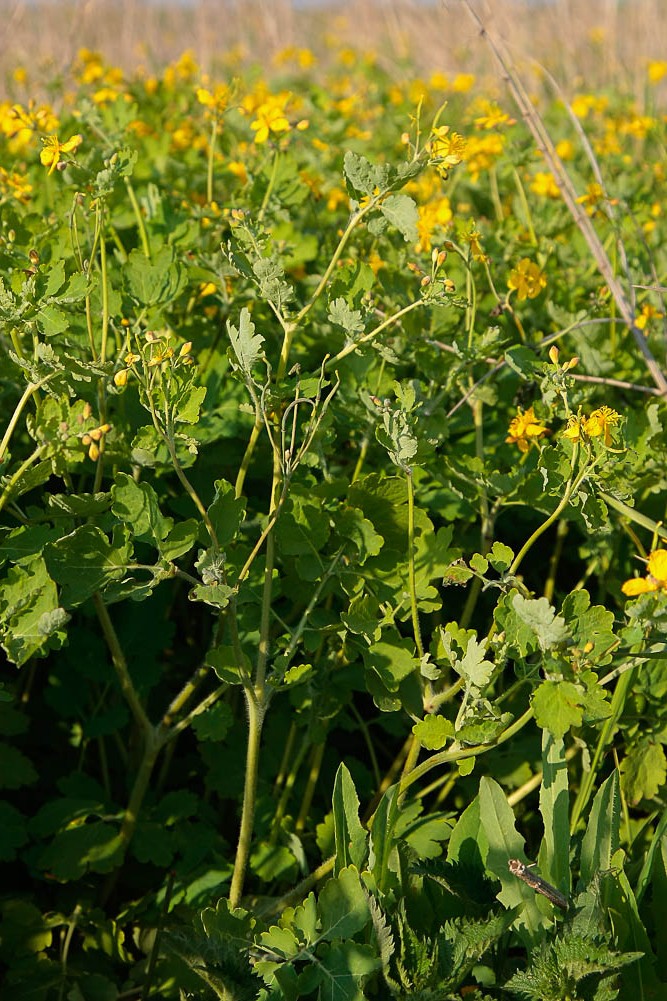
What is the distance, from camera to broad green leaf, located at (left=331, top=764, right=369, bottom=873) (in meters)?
1.64

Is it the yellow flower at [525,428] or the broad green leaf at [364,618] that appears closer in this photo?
the broad green leaf at [364,618]

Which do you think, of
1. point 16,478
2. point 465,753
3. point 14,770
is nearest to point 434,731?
point 465,753

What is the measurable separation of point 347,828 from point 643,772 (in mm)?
583

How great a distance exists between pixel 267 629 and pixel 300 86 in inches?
147

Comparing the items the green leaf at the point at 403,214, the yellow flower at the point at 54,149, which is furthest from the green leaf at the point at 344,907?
the yellow flower at the point at 54,149

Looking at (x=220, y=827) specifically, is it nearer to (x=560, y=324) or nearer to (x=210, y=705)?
(x=210, y=705)

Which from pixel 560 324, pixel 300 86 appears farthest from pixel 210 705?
pixel 300 86

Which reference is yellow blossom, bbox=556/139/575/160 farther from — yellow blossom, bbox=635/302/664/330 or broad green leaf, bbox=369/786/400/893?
broad green leaf, bbox=369/786/400/893

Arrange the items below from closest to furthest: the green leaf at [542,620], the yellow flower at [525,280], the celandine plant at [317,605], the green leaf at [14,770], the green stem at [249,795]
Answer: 1. the green leaf at [542,620]
2. the celandine plant at [317,605]
3. the green stem at [249,795]
4. the green leaf at [14,770]
5. the yellow flower at [525,280]

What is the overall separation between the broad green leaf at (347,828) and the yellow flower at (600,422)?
66 centimetres

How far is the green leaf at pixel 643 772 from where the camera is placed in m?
1.88

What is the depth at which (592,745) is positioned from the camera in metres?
1.93

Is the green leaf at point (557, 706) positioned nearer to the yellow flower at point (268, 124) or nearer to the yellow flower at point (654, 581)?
the yellow flower at point (654, 581)

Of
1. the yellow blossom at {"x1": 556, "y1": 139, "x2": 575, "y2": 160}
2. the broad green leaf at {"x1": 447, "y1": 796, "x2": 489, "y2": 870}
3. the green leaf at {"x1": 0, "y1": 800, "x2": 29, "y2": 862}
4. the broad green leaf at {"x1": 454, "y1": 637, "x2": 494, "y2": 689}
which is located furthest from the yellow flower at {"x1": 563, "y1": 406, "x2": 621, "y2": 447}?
the yellow blossom at {"x1": 556, "y1": 139, "x2": 575, "y2": 160}
